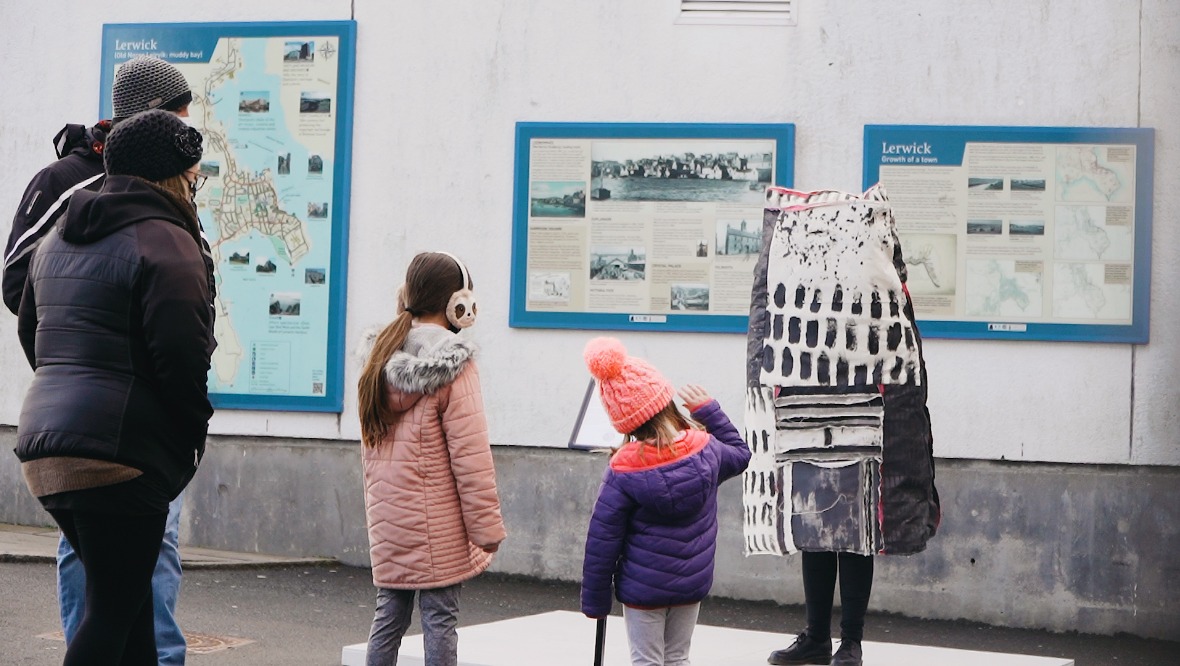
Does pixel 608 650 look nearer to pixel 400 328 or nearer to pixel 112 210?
pixel 400 328

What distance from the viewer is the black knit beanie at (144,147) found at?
4023 mm

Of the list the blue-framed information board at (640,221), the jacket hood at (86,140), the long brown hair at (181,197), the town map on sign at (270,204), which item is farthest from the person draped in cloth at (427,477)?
the town map on sign at (270,204)

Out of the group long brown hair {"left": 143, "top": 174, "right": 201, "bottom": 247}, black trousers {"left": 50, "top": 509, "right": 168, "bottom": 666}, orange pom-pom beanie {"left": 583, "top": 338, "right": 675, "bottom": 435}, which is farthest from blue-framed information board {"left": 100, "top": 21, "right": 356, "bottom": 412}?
black trousers {"left": 50, "top": 509, "right": 168, "bottom": 666}

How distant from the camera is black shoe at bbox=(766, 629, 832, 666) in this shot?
5.64 meters

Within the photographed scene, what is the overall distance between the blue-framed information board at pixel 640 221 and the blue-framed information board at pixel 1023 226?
78 centimetres

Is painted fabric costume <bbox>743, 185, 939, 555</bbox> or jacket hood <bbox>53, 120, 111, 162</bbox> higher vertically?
jacket hood <bbox>53, 120, 111, 162</bbox>

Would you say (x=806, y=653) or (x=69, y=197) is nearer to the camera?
(x=69, y=197)

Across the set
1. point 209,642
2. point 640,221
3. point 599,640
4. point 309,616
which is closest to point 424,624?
point 599,640

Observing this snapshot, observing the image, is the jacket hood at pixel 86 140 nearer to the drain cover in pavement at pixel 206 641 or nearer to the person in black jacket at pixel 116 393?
the person in black jacket at pixel 116 393

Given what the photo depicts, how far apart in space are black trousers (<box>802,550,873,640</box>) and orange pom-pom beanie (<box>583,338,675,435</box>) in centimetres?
112

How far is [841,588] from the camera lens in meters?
5.48

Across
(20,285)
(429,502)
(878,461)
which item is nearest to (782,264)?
(878,461)

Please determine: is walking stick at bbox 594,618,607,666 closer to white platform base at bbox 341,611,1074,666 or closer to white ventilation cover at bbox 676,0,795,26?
white platform base at bbox 341,611,1074,666

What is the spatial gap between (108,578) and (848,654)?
2709 millimetres
